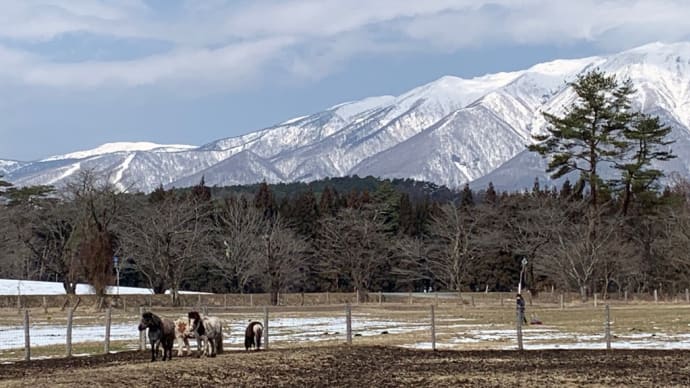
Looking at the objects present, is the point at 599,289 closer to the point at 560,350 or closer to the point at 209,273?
the point at 209,273

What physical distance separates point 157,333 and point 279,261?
5983cm

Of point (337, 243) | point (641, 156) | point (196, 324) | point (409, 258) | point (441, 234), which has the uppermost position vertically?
point (641, 156)

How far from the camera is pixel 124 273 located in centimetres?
11544

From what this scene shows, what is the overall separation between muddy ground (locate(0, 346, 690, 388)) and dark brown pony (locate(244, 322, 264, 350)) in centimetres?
71

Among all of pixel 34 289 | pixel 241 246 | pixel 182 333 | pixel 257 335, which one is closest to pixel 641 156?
pixel 241 246

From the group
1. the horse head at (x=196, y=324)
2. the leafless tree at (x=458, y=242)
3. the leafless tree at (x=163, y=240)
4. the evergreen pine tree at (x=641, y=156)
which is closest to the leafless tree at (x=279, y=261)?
the leafless tree at (x=163, y=240)

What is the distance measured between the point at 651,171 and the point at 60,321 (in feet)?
180

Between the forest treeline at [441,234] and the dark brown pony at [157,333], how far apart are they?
38.2 m

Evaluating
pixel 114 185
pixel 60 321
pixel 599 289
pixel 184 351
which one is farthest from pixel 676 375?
pixel 599 289

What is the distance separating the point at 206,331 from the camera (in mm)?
26266

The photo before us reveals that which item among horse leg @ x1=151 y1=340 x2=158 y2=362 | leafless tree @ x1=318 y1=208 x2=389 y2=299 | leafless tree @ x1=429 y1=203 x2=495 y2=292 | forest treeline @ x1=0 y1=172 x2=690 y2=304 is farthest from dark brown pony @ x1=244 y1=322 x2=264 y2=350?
leafless tree @ x1=318 y1=208 x2=389 y2=299

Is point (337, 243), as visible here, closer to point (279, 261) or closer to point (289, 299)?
point (289, 299)

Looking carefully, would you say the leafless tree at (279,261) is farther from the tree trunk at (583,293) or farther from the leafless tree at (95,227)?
the tree trunk at (583,293)

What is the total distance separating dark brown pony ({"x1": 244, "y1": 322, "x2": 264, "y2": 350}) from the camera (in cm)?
2927
